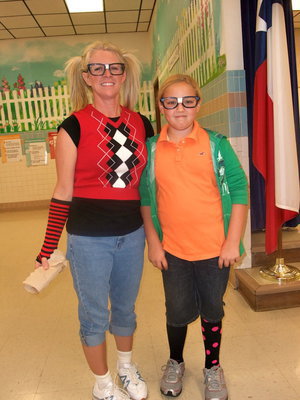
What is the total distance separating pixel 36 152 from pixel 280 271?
5.59 m

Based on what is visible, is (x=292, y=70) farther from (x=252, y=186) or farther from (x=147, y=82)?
(x=147, y=82)

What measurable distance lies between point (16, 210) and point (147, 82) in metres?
3.54

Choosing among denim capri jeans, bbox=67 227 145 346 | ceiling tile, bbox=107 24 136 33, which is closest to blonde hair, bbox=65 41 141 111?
denim capri jeans, bbox=67 227 145 346

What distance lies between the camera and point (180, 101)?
141 cm

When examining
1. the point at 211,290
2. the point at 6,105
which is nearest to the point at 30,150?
the point at 6,105

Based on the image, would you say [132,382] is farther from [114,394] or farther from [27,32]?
[27,32]

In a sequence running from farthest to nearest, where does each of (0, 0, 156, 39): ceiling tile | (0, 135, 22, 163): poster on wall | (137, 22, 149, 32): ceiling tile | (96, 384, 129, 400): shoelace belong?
1. (0, 135, 22, 163): poster on wall
2. (137, 22, 149, 32): ceiling tile
3. (0, 0, 156, 39): ceiling tile
4. (96, 384, 129, 400): shoelace

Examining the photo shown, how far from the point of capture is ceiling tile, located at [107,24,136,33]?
6.50 meters

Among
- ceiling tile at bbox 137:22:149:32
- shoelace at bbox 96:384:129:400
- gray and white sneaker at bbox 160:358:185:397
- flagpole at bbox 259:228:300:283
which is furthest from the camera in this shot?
ceiling tile at bbox 137:22:149:32

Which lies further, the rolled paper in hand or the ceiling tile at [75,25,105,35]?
the ceiling tile at [75,25,105,35]

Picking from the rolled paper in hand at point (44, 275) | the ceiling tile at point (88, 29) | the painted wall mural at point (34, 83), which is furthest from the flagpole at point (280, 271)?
the ceiling tile at point (88, 29)

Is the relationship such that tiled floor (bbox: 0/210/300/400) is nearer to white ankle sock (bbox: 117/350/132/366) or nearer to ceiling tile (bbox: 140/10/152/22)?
white ankle sock (bbox: 117/350/132/366)

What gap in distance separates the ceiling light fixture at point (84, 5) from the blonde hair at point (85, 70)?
4.60 meters

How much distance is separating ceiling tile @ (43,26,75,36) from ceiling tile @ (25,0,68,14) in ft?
2.29
